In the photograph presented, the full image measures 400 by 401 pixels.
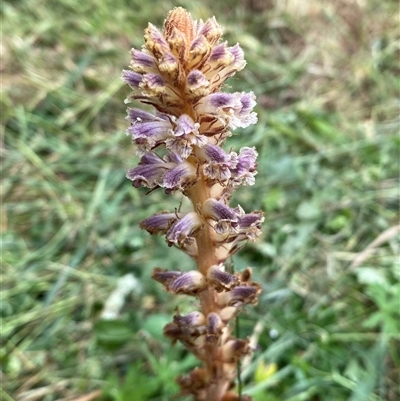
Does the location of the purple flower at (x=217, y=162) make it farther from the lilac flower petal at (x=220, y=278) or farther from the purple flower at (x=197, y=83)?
the lilac flower petal at (x=220, y=278)

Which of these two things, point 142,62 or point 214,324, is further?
point 214,324

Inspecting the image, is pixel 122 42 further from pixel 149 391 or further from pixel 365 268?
pixel 149 391

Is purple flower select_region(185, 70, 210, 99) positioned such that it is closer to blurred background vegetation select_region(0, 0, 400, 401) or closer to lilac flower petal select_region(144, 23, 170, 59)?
lilac flower petal select_region(144, 23, 170, 59)

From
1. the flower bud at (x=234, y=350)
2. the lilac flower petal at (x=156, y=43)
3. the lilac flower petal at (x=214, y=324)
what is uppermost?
the lilac flower petal at (x=156, y=43)

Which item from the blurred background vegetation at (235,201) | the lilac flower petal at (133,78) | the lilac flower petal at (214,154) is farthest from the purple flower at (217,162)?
the blurred background vegetation at (235,201)

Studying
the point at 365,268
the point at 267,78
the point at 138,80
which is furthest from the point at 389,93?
the point at 138,80

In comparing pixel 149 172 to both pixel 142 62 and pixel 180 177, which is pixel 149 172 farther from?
pixel 142 62

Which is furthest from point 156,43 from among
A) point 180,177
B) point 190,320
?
point 190,320
